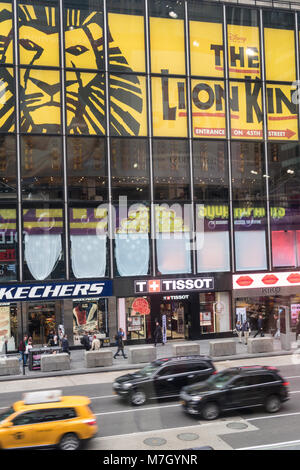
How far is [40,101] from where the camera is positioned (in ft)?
95.3

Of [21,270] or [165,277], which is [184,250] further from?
[21,270]

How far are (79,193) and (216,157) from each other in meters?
8.65

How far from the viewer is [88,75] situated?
29766mm

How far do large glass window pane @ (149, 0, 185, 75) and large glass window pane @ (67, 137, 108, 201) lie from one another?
5915 millimetres

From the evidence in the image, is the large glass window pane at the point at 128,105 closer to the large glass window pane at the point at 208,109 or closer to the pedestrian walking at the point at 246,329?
the large glass window pane at the point at 208,109

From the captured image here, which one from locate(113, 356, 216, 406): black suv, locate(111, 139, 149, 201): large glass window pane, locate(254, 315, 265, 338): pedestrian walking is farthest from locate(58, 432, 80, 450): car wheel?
locate(254, 315, 265, 338): pedestrian walking

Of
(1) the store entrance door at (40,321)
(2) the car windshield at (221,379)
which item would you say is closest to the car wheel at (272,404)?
(2) the car windshield at (221,379)

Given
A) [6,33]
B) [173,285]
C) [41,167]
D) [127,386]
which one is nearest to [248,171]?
[173,285]

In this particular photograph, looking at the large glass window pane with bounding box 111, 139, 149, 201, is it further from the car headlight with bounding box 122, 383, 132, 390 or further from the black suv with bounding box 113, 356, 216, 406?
the car headlight with bounding box 122, 383, 132, 390

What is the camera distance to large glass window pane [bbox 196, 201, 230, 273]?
3131cm

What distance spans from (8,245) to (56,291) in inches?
141

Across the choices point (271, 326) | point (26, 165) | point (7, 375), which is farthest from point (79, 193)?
point (271, 326)

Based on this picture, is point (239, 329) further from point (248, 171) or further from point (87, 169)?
point (87, 169)

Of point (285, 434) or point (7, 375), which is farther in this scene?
point (7, 375)
